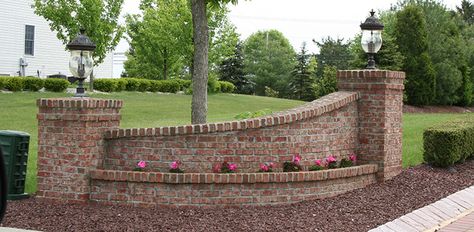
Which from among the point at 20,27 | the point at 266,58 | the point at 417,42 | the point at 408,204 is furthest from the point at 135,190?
the point at 266,58

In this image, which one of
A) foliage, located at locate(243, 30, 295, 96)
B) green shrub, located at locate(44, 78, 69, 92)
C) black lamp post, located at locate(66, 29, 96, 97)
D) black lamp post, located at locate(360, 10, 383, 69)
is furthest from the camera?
foliage, located at locate(243, 30, 295, 96)

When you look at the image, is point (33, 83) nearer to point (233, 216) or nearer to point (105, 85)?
point (105, 85)

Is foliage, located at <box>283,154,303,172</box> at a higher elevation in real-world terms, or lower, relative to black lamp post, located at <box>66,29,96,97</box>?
lower

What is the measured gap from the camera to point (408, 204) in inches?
365

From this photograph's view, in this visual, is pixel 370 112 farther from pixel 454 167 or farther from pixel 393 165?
pixel 454 167

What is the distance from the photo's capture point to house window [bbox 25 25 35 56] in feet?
123

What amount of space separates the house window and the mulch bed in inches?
1186

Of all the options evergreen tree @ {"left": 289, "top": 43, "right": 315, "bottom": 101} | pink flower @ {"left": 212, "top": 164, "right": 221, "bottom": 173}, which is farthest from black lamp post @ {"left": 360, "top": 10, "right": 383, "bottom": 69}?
evergreen tree @ {"left": 289, "top": 43, "right": 315, "bottom": 101}

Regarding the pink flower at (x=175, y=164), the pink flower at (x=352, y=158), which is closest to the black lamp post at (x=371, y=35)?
the pink flower at (x=352, y=158)

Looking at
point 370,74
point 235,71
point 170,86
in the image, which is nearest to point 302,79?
point 235,71

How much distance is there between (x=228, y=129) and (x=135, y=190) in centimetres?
136

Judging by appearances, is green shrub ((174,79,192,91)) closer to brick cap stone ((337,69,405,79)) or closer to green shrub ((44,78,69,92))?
green shrub ((44,78,69,92))

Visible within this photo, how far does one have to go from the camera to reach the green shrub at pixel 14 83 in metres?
28.6

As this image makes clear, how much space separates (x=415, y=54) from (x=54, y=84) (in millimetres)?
17107
